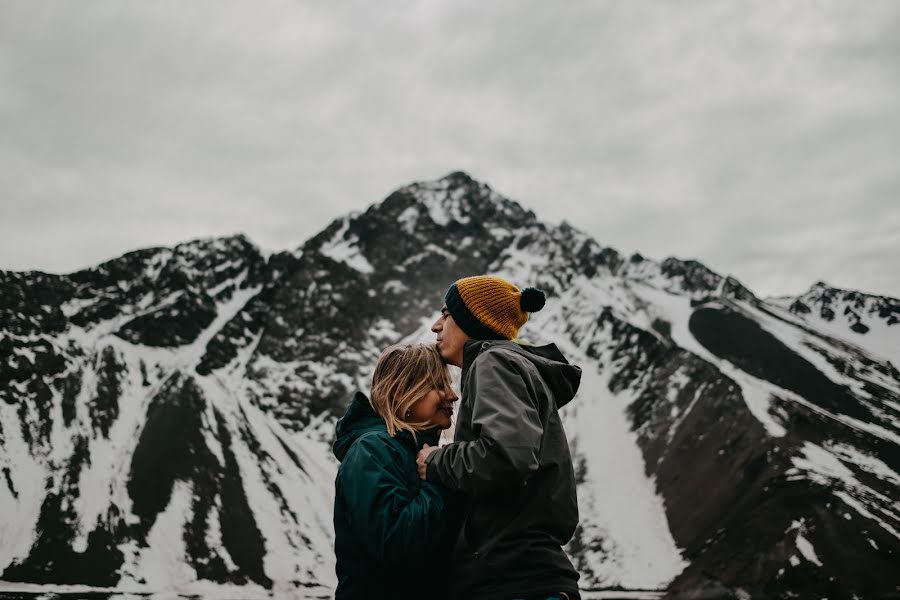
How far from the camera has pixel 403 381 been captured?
5051 millimetres

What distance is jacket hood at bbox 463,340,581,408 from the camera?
4.92 meters

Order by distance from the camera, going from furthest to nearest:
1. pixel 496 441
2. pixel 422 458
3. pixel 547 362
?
pixel 547 362 → pixel 422 458 → pixel 496 441

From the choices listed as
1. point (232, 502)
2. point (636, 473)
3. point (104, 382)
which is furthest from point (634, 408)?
point (104, 382)

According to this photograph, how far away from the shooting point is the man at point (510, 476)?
166 inches

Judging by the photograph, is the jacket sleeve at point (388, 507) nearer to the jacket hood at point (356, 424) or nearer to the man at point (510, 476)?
the man at point (510, 476)

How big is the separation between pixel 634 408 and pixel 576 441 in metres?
15.7

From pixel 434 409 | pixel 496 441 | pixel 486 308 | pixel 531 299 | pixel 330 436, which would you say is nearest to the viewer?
pixel 496 441

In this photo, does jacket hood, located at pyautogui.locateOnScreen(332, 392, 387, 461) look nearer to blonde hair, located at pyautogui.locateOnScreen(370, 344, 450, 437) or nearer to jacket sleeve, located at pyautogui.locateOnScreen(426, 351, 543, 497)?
blonde hair, located at pyautogui.locateOnScreen(370, 344, 450, 437)

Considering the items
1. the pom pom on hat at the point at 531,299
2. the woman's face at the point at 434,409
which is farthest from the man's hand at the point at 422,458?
the pom pom on hat at the point at 531,299

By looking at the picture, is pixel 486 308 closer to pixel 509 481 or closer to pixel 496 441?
pixel 496 441

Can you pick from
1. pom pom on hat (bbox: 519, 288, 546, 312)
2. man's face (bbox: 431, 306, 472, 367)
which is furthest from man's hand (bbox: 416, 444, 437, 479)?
pom pom on hat (bbox: 519, 288, 546, 312)

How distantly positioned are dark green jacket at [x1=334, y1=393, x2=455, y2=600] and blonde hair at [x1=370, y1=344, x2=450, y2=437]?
162 mm

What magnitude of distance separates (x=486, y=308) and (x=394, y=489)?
1.84m

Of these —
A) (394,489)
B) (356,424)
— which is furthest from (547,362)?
(356,424)
